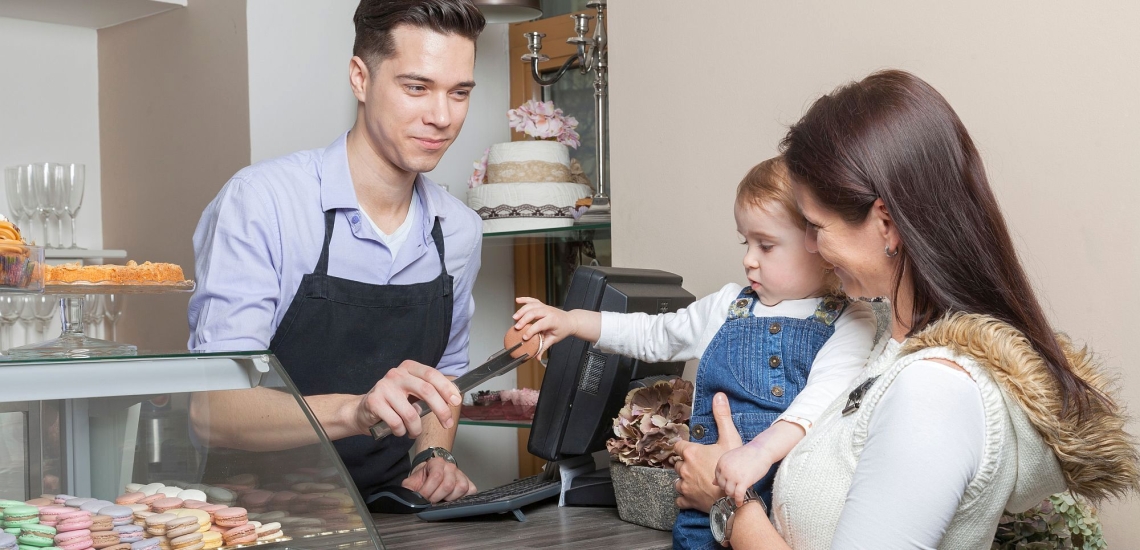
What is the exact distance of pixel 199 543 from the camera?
1.02 m

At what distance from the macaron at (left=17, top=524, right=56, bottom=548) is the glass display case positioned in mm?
52

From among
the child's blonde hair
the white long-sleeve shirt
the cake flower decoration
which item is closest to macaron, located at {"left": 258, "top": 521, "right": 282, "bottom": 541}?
the white long-sleeve shirt

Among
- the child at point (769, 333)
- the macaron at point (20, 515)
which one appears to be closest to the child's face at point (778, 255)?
the child at point (769, 333)

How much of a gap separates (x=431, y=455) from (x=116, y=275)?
1.10m

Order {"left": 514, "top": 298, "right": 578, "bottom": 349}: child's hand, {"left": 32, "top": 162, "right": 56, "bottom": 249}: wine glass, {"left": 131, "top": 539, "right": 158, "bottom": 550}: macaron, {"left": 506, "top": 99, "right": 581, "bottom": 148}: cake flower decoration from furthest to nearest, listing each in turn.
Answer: {"left": 32, "top": 162, "right": 56, "bottom": 249}: wine glass → {"left": 506, "top": 99, "right": 581, "bottom": 148}: cake flower decoration → {"left": 514, "top": 298, "right": 578, "bottom": 349}: child's hand → {"left": 131, "top": 539, "right": 158, "bottom": 550}: macaron

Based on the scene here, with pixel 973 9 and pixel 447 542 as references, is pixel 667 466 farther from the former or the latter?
pixel 973 9

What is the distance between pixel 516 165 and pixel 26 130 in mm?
1856

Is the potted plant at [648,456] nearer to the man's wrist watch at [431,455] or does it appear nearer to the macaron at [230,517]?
the man's wrist watch at [431,455]

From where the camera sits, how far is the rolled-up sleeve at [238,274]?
157 cm

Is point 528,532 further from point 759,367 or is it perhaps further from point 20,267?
point 20,267

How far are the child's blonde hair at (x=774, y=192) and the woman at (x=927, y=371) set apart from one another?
24cm

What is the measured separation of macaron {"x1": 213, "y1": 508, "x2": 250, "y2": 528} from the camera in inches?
41.4

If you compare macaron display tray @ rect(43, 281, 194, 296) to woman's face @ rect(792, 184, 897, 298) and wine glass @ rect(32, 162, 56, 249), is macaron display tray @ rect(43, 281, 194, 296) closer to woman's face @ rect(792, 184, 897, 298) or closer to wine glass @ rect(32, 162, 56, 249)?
wine glass @ rect(32, 162, 56, 249)

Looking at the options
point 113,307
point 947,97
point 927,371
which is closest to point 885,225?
point 927,371
